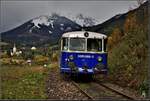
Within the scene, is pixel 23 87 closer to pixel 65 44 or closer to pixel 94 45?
pixel 65 44

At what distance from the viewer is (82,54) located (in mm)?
18484

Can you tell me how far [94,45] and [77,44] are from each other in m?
0.86

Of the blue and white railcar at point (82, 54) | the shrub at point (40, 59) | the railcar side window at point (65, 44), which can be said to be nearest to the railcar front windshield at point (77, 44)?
the blue and white railcar at point (82, 54)

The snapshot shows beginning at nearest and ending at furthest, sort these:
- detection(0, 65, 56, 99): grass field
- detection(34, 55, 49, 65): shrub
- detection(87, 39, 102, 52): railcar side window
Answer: detection(0, 65, 56, 99): grass field < detection(87, 39, 102, 52): railcar side window < detection(34, 55, 49, 65): shrub

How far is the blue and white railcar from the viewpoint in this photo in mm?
18422

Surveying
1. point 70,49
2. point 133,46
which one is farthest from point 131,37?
point 70,49

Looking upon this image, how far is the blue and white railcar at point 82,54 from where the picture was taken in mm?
18422

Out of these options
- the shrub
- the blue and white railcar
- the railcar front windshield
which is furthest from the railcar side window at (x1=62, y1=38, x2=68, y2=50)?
the shrub

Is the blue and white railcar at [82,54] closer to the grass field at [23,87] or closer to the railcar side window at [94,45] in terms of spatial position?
the railcar side window at [94,45]

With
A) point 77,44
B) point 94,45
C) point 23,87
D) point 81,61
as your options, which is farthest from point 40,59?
point 23,87

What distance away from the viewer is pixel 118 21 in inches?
1630

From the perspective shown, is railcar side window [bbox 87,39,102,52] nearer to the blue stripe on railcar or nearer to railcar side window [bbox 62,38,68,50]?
the blue stripe on railcar

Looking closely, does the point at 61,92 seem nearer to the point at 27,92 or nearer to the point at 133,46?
the point at 27,92

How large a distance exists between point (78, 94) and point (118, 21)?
28.1 m
